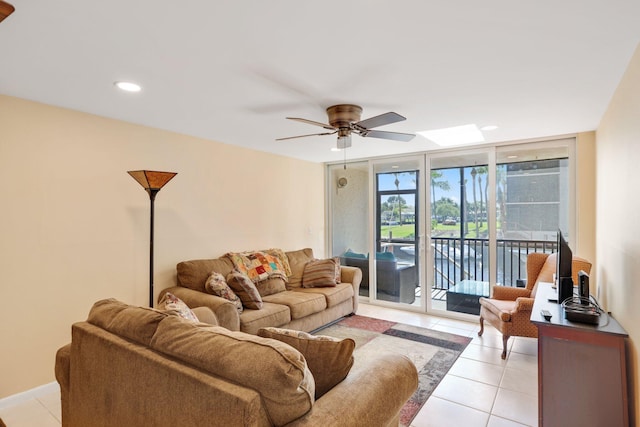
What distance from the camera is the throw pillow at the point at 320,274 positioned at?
14.4 ft

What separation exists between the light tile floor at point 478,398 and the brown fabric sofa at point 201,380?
0.93 metres

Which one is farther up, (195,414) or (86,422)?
(195,414)

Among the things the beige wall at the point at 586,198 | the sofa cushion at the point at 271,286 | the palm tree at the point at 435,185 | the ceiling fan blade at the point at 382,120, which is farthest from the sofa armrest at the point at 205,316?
the beige wall at the point at 586,198

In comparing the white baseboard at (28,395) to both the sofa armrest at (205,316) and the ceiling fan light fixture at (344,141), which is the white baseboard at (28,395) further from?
the ceiling fan light fixture at (344,141)

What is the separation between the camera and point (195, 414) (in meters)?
1.19

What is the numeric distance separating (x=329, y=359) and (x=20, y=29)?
2.20 metres

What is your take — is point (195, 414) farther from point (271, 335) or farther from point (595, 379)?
point (595, 379)

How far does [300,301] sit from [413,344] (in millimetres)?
1329

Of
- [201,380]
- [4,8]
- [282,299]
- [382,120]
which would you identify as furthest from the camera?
[282,299]

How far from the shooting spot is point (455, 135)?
12.5ft

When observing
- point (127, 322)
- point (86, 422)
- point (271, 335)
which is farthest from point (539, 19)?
point (86, 422)

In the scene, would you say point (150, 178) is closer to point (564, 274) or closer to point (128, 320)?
point (128, 320)

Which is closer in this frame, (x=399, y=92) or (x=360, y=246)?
(x=399, y=92)

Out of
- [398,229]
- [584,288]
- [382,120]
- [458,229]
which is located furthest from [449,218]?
[382,120]
